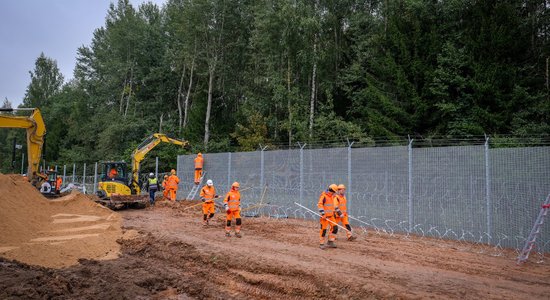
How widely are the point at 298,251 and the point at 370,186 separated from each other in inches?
205

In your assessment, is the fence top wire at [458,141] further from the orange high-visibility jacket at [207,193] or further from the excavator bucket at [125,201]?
the excavator bucket at [125,201]

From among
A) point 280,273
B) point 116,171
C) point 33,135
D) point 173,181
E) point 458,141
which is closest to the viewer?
point 280,273

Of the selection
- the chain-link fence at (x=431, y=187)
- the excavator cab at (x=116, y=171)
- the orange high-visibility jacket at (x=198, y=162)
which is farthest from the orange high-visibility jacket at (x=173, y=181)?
the chain-link fence at (x=431, y=187)

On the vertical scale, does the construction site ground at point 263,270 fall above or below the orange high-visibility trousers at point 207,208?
below

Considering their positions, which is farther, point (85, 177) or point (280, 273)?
point (85, 177)

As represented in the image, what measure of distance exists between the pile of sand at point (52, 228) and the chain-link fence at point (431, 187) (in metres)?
7.22

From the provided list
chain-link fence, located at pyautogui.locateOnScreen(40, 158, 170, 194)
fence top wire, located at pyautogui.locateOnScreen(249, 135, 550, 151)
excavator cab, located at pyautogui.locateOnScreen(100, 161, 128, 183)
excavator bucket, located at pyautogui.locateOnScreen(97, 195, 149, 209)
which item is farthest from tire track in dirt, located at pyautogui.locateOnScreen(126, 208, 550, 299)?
chain-link fence, located at pyautogui.locateOnScreen(40, 158, 170, 194)


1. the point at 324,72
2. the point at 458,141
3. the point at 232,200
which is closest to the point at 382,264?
the point at 232,200

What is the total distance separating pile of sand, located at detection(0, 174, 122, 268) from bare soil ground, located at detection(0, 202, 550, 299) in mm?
669

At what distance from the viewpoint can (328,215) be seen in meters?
11.5

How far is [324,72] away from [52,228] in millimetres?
21992

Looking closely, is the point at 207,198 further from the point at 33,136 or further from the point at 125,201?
the point at 33,136

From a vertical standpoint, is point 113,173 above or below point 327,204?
above

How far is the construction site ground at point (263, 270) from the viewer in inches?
278
